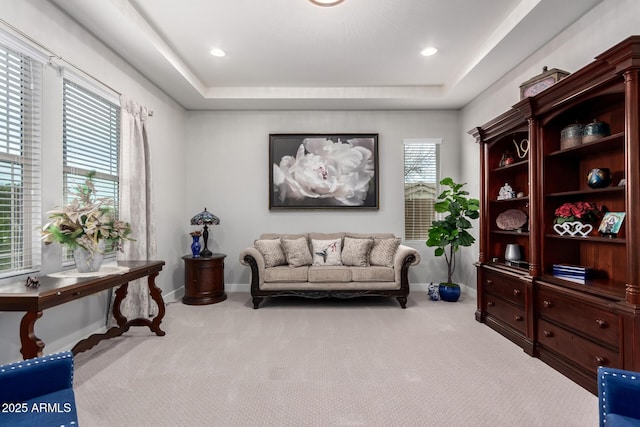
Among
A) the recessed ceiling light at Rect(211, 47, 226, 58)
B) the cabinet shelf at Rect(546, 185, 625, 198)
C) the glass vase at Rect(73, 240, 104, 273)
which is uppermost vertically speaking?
the recessed ceiling light at Rect(211, 47, 226, 58)

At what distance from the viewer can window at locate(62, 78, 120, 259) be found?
2836mm

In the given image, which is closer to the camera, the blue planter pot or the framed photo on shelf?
the framed photo on shelf

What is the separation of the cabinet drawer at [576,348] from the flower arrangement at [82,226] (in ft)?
11.9

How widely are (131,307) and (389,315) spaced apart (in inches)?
113

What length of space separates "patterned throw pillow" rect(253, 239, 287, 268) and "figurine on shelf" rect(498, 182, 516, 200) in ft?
9.11

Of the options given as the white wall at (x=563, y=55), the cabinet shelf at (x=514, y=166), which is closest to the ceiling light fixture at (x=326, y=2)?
the white wall at (x=563, y=55)

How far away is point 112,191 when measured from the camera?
348 cm

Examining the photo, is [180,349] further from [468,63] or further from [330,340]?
[468,63]

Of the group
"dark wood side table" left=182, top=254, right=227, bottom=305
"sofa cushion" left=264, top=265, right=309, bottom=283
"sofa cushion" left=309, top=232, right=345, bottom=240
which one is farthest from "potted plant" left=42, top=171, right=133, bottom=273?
"sofa cushion" left=309, top=232, right=345, bottom=240

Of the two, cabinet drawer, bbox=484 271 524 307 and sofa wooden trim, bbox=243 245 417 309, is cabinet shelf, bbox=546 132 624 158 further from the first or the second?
sofa wooden trim, bbox=243 245 417 309

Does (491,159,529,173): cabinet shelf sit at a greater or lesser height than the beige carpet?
greater

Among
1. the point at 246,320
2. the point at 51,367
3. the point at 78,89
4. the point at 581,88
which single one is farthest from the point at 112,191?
the point at 581,88

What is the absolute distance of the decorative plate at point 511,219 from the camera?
3.25 metres

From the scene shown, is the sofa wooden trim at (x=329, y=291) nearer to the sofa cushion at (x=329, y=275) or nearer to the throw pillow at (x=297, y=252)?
the sofa cushion at (x=329, y=275)
